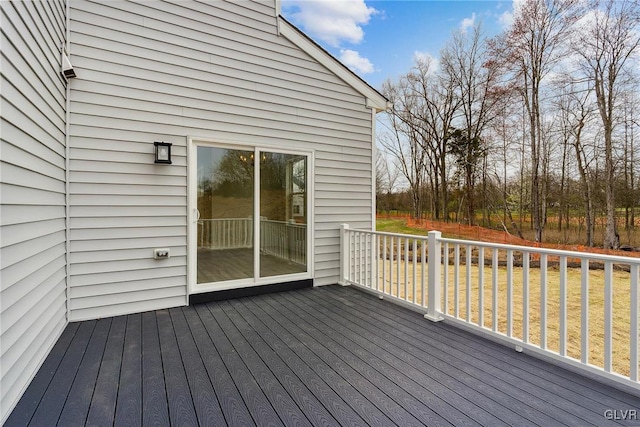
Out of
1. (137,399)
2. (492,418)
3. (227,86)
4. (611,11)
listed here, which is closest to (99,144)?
(227,86)

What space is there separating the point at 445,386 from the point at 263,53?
4.26m

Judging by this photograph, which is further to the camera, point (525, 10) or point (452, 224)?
point (452, 224)

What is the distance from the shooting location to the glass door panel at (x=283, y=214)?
417 centimetres

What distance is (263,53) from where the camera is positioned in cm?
421

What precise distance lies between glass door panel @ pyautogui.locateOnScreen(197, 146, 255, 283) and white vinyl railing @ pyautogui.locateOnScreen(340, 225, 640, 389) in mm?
1516

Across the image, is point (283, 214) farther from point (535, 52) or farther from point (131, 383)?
point (535, 52)

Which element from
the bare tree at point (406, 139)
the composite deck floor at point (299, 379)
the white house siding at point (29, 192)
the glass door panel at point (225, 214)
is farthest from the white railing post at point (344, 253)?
the bare tree at point (406, 139)

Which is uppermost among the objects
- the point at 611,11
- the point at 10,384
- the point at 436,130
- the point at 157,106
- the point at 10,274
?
the point at 611,11

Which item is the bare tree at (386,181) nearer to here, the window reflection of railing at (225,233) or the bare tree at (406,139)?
the bare tree at (406,139)

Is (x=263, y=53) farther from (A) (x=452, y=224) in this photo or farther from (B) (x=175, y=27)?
(A) (x=452, y=224)

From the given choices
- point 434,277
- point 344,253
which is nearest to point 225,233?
point 344,253

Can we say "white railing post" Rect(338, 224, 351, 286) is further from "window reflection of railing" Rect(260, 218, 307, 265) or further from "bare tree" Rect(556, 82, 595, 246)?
"bare tree" Rect(556, 82, 595, 246)

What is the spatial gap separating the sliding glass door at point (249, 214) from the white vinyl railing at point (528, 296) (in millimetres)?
847

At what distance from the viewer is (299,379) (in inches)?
82.6
